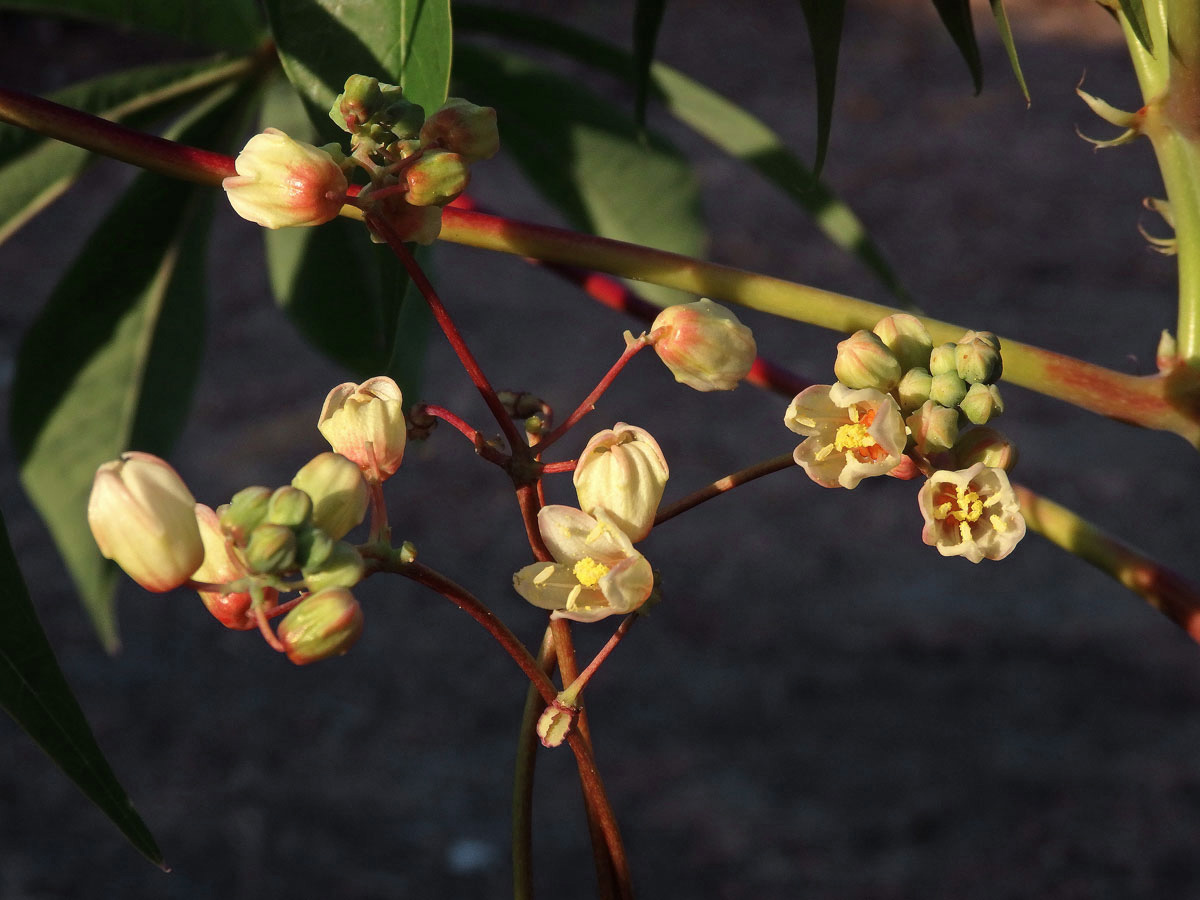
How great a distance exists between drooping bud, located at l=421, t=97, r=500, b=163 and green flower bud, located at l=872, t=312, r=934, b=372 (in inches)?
4.4

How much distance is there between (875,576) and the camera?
2.38 metres

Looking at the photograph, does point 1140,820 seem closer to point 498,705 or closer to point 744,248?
point 498,705

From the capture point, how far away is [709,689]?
2.14 metres

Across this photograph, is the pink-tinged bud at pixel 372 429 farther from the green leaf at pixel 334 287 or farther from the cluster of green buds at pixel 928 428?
the green leaf at pixel 334 287

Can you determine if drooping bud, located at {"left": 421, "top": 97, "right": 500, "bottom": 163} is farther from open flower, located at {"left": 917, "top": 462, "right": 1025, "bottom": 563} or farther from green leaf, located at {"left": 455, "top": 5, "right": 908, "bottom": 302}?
green leaf, located at {"left": 455, "top": 5, "right": 908, "bottom": 302}

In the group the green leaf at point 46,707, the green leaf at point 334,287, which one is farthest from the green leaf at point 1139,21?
the green leaf at point 334,287

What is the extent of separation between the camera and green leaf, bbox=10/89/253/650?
76cm

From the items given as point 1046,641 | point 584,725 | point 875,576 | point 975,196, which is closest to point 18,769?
point 875,576

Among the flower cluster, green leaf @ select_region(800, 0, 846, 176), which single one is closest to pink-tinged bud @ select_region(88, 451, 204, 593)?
the flower cluster

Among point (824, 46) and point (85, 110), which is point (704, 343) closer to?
point (824, 46)

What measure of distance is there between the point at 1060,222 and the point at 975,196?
25 cm

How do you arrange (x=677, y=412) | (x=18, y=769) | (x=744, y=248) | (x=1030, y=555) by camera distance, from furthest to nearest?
(x=744, y=248), (x=677, y=412), (x=1030, y=555), (x=18, y=769)

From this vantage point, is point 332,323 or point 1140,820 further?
point 1140,820

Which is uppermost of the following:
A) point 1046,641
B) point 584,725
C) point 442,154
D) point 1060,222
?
point 442,154
